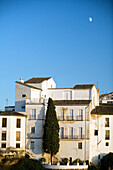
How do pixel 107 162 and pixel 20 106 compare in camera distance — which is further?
pixel 20 106

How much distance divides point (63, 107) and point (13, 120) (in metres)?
7.77

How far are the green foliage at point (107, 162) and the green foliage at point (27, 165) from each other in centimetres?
903

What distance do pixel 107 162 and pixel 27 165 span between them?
11372 mm

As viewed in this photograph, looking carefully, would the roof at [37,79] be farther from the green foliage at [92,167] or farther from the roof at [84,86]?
the green foliage at [92,167]

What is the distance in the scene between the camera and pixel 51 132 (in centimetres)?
4903

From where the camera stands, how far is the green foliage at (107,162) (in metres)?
47.9

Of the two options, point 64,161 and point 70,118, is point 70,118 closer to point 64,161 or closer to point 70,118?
point 70,118

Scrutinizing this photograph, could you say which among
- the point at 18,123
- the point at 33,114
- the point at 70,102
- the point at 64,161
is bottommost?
the point at 64,161

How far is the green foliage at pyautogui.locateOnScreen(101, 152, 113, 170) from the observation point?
47.9 metres

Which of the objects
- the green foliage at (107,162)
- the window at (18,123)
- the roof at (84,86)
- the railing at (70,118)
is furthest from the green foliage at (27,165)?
the roof at (84,86)

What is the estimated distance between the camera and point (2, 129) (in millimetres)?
50344

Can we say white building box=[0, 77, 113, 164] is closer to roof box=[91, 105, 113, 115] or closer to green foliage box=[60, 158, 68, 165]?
roof box=[91, 105, 113, 115]

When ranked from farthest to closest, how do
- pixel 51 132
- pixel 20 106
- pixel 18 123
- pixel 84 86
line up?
pixel 84 86
pixel 20 106
pixel 18 123
pixel 51 132

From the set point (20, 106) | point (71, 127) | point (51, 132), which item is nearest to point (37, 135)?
point (51, 132)
